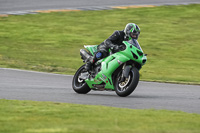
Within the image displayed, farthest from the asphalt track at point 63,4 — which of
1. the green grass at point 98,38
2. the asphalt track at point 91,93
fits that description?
the asphalt track at point 91,93

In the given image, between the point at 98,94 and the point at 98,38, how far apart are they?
35.6 ft

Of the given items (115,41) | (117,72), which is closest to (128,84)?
(117,72)

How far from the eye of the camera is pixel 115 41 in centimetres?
1055

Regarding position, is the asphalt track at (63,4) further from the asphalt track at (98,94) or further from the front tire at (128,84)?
the front tire at (128,84)

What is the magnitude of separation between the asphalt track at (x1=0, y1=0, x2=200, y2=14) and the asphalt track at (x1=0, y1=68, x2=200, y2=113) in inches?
528

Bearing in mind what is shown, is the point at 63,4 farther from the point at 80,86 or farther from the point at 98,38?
the point at 80,86

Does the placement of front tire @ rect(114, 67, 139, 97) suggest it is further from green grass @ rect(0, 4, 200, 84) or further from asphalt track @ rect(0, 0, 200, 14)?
asphalt track @ rect(0, 0, 200, 14)

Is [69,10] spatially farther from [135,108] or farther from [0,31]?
[135,108]

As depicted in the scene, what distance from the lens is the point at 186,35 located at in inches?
870

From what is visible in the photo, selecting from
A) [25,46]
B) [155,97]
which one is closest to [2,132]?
[155,97]

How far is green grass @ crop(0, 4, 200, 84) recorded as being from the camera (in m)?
16.9

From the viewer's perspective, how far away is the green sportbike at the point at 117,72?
9.88 meters

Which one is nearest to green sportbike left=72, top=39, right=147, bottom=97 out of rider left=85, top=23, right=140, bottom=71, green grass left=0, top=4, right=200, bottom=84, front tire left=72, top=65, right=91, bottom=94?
front tire left=72, top=65, right=91, bottom=94

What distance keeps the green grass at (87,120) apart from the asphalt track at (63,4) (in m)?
19.3
